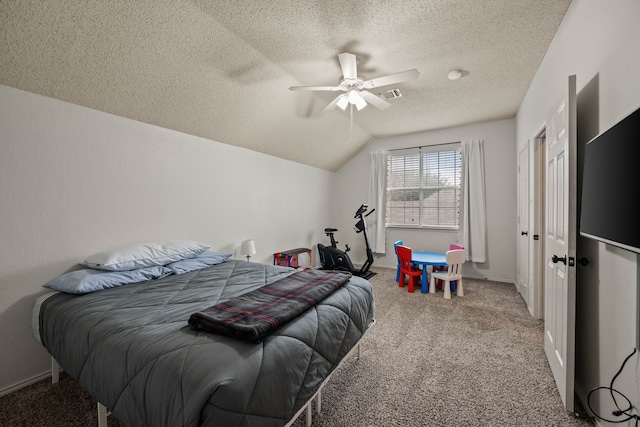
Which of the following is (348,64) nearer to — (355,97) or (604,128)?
(355,97)

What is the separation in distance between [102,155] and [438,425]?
3.25 meters

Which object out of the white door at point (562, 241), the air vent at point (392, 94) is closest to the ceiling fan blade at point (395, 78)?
the air vent at point (392, 94)

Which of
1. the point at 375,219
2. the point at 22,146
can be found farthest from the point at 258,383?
the point at 375,219

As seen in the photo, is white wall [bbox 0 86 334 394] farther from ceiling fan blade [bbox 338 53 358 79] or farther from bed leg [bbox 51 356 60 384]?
ceiling fan blade [bbox 338 53 358 79]

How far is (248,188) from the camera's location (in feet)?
13.1

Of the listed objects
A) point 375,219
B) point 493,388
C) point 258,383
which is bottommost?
point 493,388

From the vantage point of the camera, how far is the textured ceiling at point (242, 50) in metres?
1.85

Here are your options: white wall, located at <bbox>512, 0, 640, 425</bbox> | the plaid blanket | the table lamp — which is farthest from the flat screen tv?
the table lamp

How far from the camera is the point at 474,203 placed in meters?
4.65

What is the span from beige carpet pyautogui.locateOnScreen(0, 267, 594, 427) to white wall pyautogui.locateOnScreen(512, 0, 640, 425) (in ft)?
1.20

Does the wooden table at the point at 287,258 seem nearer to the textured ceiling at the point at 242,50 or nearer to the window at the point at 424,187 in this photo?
the textured ceiling at the point at 242,50

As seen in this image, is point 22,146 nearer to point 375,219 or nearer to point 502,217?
point 375,219

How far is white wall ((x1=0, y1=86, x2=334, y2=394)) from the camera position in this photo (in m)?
1.91

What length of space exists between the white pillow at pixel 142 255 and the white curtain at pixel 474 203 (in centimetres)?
429
